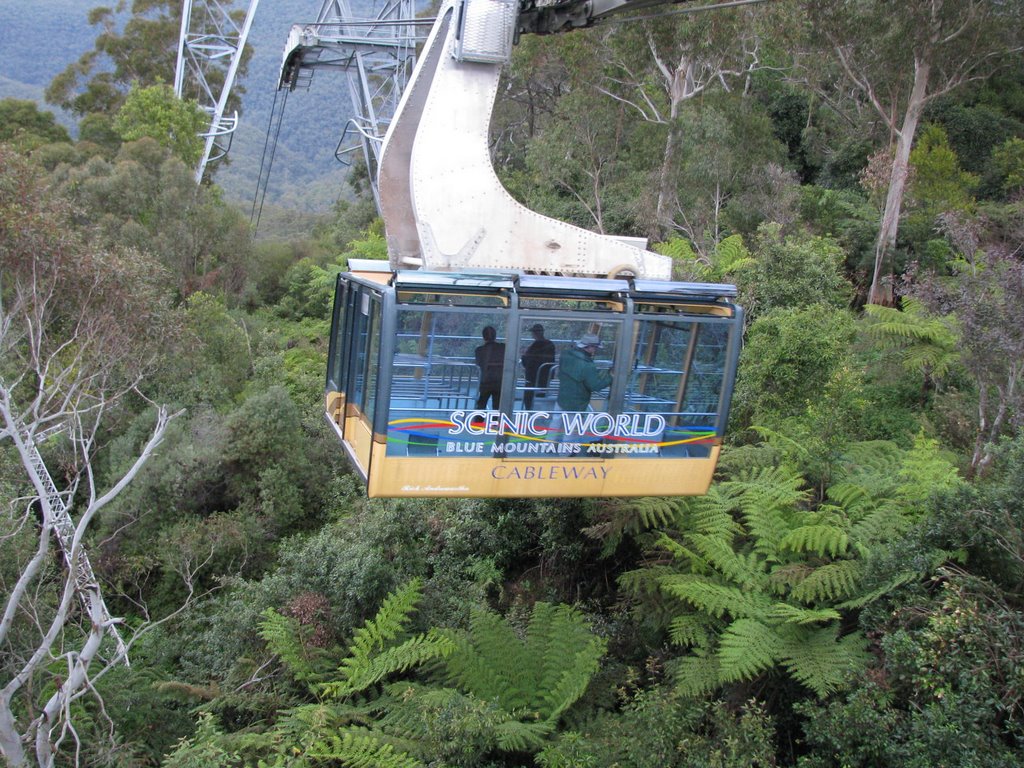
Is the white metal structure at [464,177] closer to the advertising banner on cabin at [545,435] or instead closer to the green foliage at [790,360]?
the advertising banner on cabin at [545,435]

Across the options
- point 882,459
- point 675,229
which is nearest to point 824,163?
point 675,229

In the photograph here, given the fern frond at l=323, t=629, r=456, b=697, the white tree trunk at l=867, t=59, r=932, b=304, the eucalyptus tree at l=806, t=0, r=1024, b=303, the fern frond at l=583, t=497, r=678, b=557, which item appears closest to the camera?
the fern frond at l=323, t=629, r=456, b=697

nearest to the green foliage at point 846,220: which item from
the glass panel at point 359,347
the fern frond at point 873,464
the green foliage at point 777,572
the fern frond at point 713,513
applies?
the fern frond at point 873,464

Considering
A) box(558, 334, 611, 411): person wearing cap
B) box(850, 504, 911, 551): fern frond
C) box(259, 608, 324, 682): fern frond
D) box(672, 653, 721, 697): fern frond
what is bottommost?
box(259, 608, 324, 682): fern frond

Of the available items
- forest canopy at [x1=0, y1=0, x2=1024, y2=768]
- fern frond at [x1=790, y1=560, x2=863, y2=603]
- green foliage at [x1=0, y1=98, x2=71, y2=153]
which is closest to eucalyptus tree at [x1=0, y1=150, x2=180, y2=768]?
forest canopy at [x1=0, y1=0, x2=1024, y2=768]

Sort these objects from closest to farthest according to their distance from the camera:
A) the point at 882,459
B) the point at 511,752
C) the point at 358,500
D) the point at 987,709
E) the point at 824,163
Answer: the point at 987,709 < the point at 511,752 < the point at 882,459 < the point at 358,500 < the point at 824,163

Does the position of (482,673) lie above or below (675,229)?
below

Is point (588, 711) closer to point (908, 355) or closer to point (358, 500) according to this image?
point (358, 500)

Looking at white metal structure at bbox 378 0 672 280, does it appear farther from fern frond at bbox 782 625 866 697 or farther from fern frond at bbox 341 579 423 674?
fern frond at bbox 341 579 423 674
